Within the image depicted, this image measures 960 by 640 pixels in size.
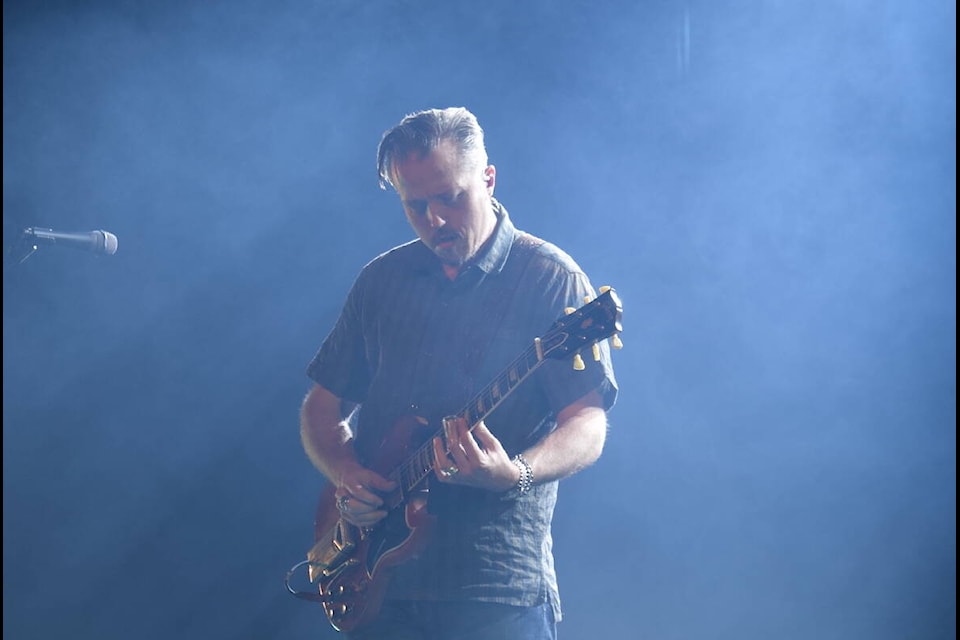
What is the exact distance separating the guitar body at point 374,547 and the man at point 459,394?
0.03m

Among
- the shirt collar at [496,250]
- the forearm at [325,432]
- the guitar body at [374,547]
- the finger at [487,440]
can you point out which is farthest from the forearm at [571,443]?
the forearm at [325,432]

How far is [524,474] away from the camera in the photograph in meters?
2.04

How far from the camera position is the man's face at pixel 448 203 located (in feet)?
7.91

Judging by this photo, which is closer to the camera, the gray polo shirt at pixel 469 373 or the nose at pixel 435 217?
the gray polo shirt at pixel 469 373

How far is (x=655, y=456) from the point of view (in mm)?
3533

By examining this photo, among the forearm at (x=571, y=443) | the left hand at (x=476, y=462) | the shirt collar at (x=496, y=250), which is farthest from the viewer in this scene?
the shirt collar at (x=496, y=250)

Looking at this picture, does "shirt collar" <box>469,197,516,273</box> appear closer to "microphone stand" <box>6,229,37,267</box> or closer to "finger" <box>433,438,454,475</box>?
"finger" <box>433,438,454,475</box>

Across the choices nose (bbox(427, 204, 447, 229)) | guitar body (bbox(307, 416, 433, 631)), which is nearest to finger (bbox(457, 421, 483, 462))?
guitar body (bbox(307, 416, 433, 631))

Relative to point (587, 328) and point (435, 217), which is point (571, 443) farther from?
point (435, 217)

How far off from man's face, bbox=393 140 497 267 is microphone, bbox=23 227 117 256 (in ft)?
3.58

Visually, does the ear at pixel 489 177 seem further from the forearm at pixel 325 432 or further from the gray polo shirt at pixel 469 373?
the forearm at pixel 325 432

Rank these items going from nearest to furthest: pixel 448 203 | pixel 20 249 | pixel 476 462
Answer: pixel 476 462 → pixel 448 203 → pixel 20 249

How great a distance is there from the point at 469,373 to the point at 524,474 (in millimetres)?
356

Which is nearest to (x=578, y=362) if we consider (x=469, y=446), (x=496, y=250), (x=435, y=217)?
(x=469, y=446)
